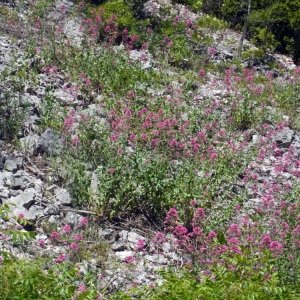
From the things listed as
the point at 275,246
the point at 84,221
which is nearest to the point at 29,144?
the point at 84,221

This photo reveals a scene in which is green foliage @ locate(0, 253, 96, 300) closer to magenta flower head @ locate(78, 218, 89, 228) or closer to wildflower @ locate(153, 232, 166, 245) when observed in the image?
magenta flower head @ locate(78, 218, 89, 228)

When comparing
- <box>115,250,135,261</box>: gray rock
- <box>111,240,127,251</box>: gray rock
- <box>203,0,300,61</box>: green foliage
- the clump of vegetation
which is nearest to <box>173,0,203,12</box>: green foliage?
<box>203,0,300,61</box>: green foliage

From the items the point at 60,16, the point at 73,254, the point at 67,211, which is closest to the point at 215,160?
the point at 67,211

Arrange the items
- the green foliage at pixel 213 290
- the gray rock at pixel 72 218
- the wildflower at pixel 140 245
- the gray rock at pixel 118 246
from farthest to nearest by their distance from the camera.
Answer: the gray rock at pixel 72 218 < the gray rock at pixel 118 246 < the wildflower at pixel 140 245 < the green foliage at pixel 213 290

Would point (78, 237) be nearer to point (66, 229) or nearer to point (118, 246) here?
point (66, 229)

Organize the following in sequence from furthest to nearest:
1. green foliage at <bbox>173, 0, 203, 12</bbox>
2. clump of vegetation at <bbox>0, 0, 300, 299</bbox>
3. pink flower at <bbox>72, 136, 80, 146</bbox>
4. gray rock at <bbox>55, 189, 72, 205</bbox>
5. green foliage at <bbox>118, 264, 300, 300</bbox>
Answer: green foliage at <bbox>173, 0, 203, 12</bbox> < pink flower at <bbox>72, 136, 80, 146</bbox> < gray rock at <bbox>55, 189, 72, 205</bbox> < clump of vegetation at <bbox>0, 0, 300, 299</bbox> < green foliage at <bbox>118, 264, 300, 300</bbox>

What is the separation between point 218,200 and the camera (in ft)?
24.7

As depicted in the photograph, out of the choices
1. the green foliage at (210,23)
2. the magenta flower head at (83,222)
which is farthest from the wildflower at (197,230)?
the green foliage at (210,23)

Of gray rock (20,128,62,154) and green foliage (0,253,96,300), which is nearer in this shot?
green foliage (0,253,96,300)

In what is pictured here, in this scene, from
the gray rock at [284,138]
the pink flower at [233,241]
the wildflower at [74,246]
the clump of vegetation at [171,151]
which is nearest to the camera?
the clump of vegetation at [171,151]

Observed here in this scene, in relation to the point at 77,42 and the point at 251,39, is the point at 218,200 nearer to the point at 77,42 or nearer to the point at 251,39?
the point at 77,42

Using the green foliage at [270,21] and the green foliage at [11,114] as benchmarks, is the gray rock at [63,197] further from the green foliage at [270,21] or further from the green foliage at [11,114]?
the green foliage at [270,21]

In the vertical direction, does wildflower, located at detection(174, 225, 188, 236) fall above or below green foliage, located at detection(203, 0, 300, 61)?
below

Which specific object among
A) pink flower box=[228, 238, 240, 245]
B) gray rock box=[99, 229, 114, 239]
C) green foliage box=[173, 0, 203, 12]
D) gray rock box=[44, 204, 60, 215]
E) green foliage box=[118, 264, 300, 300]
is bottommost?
gray rock box=[99, 229, 114, 239]
